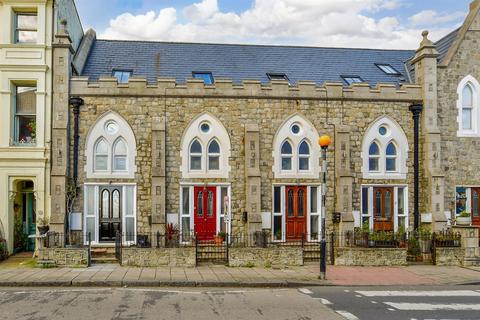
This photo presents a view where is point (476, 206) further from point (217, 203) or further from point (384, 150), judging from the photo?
point (217, 203)

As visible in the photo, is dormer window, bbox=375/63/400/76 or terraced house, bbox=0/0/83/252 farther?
dormer window, bbox=375/63/400/76

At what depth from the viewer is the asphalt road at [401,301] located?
1080 cm

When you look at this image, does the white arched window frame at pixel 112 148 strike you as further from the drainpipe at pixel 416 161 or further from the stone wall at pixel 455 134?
the stone wall at pixel 455 134

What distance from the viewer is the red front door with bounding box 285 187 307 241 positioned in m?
20.9

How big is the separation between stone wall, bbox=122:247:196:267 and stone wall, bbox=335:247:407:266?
5.13 m

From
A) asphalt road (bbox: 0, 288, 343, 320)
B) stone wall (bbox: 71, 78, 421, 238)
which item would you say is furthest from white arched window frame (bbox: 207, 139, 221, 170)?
asphalt road (bbox: 0, 288, 343, 320)

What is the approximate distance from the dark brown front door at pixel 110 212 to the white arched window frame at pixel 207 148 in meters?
2.86

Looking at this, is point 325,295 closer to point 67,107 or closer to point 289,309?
point 289,309

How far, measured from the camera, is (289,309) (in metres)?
11.3

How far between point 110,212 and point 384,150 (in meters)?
11.4

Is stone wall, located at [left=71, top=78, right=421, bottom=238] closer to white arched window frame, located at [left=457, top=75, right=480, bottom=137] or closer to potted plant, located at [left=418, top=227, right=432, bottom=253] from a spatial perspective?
white arched window frame, located at [left=457, top=75, right=480, bottom=137]

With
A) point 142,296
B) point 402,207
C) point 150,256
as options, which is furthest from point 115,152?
point 402,207

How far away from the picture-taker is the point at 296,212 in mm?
20953

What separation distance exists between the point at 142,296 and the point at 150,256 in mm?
4422
